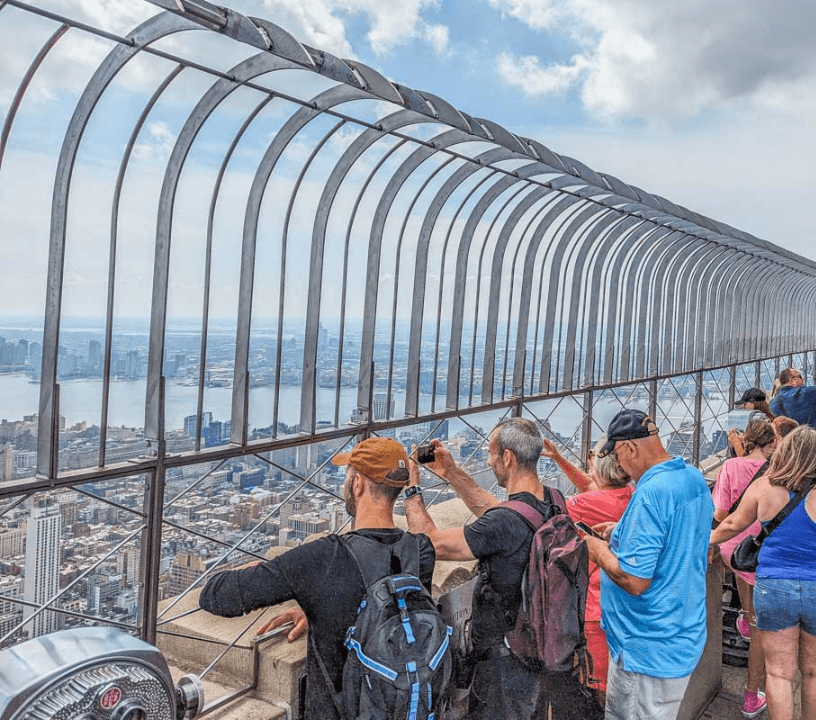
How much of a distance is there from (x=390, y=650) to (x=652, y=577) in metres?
1.42

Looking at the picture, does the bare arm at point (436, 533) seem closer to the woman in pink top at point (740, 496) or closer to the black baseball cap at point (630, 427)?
the black baseball cap at point (630, 427)

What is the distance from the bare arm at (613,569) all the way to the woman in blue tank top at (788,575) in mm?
987

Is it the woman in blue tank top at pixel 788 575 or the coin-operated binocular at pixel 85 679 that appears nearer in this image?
the coin-operated binocular at pixel 85 679

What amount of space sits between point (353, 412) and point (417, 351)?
68 centimetres

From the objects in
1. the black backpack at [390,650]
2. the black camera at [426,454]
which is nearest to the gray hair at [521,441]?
the black camera at [426,454]

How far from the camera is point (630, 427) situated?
3.63 m

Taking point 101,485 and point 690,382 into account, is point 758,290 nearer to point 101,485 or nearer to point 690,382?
point 690,382

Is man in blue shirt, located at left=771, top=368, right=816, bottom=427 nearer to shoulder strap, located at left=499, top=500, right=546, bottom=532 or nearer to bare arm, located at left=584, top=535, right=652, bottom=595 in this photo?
bare arm, located at left=584, top=535, right=652, bottom=595

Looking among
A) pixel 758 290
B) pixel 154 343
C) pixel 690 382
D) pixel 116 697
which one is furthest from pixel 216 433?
pixel 758 290

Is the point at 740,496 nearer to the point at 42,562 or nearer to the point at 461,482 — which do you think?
the point at 461,482

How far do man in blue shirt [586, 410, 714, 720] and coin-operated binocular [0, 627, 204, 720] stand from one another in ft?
7.03

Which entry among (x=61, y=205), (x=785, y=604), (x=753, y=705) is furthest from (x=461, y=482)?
(x=753, y=705)

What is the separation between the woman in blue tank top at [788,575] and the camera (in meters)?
3.90

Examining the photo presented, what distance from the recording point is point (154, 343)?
3404 millimetres
